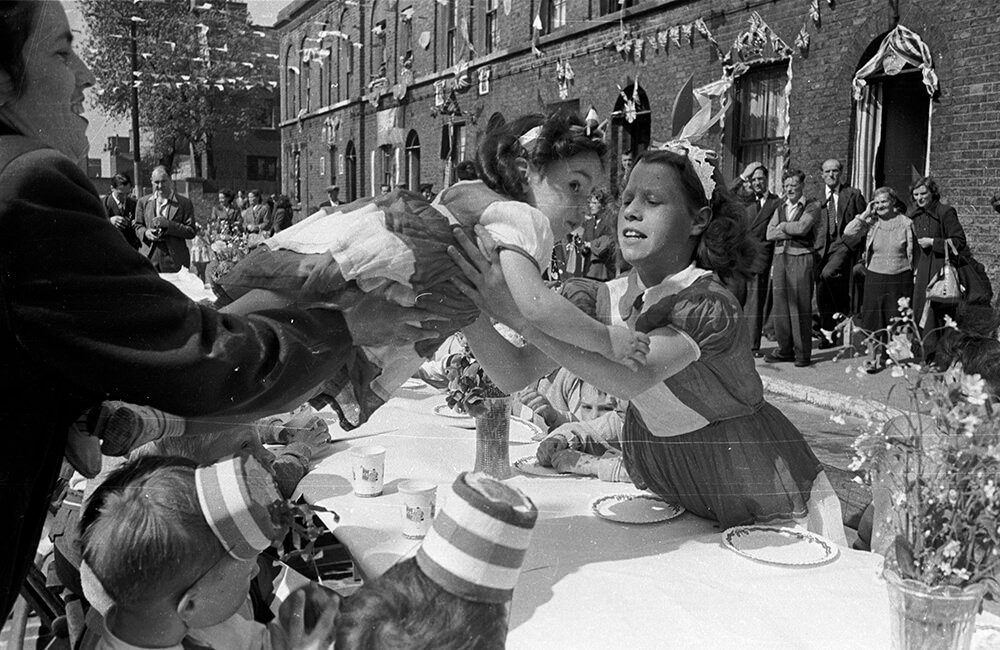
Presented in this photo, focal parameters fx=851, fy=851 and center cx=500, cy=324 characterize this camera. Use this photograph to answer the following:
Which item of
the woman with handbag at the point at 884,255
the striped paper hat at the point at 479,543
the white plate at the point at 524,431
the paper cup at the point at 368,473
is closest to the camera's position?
the striped paper hat at the point at 479,543

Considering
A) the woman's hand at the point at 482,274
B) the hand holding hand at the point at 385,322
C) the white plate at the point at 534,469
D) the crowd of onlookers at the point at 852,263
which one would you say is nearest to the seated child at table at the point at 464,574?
the hand holding hand at the point at 385,322

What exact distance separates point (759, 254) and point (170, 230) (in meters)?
0.93

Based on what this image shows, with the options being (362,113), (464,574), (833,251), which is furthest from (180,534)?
(833,251)

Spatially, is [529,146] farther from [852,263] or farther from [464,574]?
[852,263]

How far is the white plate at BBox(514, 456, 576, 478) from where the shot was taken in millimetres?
1658

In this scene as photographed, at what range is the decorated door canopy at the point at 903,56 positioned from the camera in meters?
0.98

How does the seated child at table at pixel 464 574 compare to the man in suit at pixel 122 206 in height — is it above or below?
below

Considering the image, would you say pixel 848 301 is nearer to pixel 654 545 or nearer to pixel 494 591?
pixel 654 545

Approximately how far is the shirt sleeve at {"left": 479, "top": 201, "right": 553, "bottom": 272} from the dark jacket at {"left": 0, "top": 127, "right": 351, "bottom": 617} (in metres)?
0.31

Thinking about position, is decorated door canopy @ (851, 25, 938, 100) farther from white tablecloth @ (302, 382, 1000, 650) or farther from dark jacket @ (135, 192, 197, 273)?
dark jacket @ (135, 192, 197, 273)

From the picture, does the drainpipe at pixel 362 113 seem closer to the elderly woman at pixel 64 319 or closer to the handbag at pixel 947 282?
the elderly woman at pixel 64 319

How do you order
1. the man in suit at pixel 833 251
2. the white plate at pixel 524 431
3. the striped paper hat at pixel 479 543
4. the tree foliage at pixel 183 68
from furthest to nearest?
the white plate at pixel 524 431
the man in suit at pixel 833 251
the tree foliage at pixel 183 68
the striped paper hat at pixel 479 543

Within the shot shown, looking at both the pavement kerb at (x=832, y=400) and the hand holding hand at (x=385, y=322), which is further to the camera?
the pavement kerb at (x=832, y=400)

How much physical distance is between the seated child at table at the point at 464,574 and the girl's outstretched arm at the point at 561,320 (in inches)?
16.0
